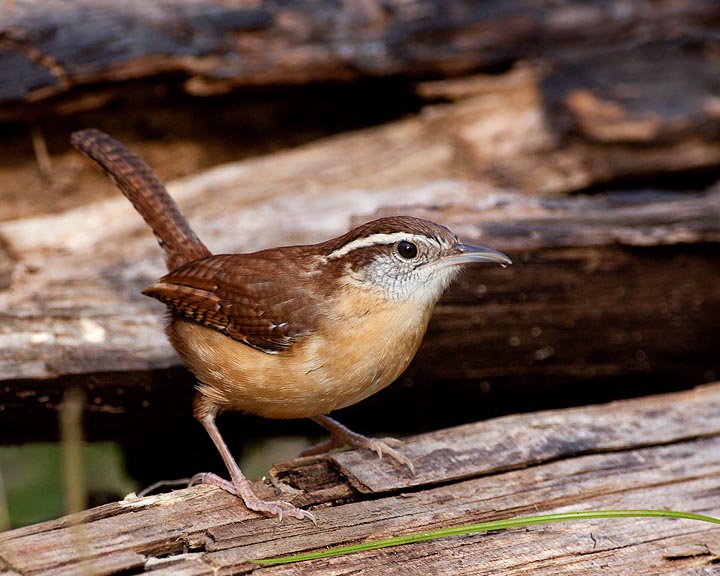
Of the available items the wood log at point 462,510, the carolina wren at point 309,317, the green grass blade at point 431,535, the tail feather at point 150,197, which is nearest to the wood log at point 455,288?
the tail feather at point 150,197

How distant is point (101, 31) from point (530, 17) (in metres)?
2.55

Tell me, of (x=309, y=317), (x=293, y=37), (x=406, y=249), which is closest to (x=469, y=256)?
(x=406, y=249)

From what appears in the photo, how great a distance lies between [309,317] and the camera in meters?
3.55

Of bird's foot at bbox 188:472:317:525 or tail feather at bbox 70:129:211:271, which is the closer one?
bird's foot at bbox 188:472:317:525

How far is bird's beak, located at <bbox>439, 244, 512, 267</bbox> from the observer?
11.7 ft

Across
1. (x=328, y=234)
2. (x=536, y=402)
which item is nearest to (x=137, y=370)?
(x=328, y=234)

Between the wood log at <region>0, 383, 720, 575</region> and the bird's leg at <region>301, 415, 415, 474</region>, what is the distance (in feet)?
0.18

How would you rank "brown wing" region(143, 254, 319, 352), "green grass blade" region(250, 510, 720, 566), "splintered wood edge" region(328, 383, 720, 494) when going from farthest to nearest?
1. "splintered wood edge" region(328, 383, 720, 494)
2. "brown wing" region(143, 254, 319, 352)
3. "green grass blade" region(250, 510, 720, 566)

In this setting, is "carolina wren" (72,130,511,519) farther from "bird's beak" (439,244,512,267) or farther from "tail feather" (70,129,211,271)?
"tail feather" (70,129,211,271)

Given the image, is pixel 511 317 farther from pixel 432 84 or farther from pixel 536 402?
pixel 432 84

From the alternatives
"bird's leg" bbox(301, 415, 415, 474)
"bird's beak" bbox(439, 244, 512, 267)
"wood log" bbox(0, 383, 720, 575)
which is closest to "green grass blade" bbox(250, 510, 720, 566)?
"wood log" bbox(0, 383, 720, 575)

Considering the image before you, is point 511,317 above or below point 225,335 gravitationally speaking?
above

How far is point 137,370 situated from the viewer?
4305mm

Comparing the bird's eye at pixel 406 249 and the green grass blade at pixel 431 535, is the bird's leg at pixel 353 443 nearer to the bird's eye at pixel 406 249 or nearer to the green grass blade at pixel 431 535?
the green grass blade at pixel 431 535
